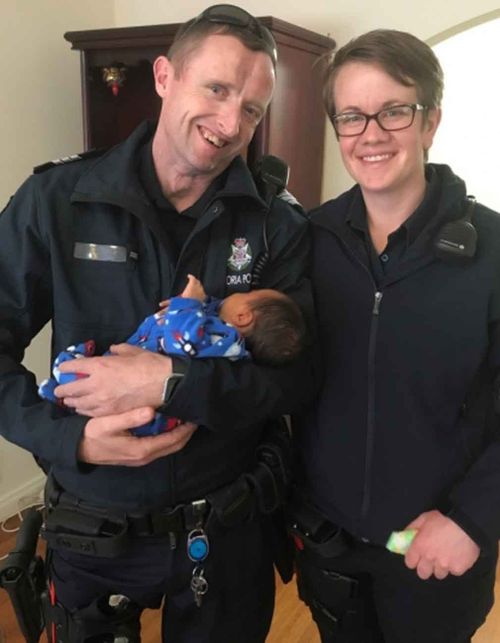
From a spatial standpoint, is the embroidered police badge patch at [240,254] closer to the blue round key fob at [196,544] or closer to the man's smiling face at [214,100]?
the man's smiling face at [214,100]

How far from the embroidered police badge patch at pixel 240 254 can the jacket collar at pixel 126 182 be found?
9 cm

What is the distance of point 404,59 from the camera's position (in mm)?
1131

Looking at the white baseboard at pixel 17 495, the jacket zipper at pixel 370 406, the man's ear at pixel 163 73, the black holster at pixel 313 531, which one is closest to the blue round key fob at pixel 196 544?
the black holster at pixel 313 531

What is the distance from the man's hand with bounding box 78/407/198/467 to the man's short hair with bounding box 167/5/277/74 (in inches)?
28.2

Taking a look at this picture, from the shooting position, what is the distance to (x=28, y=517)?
1.43m

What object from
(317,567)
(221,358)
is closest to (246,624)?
(317,567)

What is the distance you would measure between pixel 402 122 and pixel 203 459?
782 mm

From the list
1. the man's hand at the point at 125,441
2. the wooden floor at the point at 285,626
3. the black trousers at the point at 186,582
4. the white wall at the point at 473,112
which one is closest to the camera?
the man's hand at the point at 125,441

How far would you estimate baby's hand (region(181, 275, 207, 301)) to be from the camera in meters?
1.16

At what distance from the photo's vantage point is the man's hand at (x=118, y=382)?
1.04 metres

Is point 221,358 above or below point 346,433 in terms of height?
above

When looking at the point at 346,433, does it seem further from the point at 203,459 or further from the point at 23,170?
the point at 23,170

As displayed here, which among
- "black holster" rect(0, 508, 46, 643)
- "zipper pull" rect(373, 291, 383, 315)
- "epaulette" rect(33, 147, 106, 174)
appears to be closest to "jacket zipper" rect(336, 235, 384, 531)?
"zipper pull" rect(373, 291, 383, 315)

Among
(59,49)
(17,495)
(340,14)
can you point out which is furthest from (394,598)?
(59,49)
